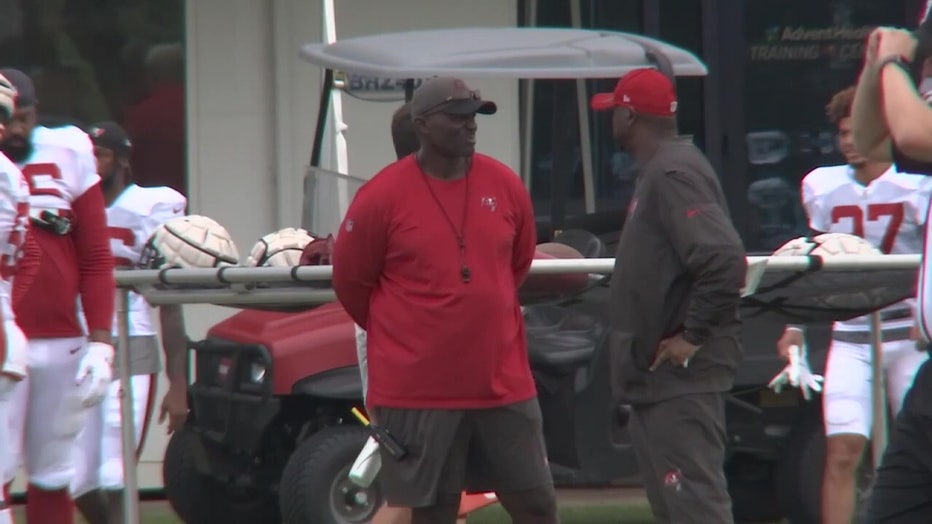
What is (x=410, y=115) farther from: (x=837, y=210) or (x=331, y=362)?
(x=837, y=210)

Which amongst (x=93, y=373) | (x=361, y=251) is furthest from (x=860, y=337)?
(x=93, y=373)

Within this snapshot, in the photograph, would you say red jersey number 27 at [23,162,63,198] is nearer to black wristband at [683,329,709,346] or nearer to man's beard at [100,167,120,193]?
man's beard at [100,167,120,193]

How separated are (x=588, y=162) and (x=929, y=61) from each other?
626 centimetres

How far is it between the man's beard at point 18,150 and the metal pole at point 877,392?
3.10 m

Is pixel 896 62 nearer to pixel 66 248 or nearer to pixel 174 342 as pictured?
pixel 66 248

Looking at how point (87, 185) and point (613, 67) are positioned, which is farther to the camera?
point (613, 67)

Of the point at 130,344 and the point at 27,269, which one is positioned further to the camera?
the point at 130,344

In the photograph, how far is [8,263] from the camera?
5398 millimetres

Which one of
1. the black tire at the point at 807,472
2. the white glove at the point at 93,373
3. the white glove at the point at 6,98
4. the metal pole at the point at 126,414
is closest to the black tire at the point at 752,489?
the black tire at the point at 807,472

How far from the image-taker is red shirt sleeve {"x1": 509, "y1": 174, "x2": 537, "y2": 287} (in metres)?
5.90

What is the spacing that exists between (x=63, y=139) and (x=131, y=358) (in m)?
1.49

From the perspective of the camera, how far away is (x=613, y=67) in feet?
26.6

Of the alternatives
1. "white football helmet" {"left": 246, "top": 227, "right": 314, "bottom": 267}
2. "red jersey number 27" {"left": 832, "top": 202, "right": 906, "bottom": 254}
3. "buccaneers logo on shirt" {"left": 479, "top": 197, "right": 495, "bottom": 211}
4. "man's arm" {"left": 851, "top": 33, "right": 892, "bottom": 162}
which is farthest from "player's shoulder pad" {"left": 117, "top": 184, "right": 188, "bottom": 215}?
"man's arm" {"left": 851, "top": 33, "right": 892, "bottom": 162}

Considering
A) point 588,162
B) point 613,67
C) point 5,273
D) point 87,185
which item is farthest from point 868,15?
point 5,273
